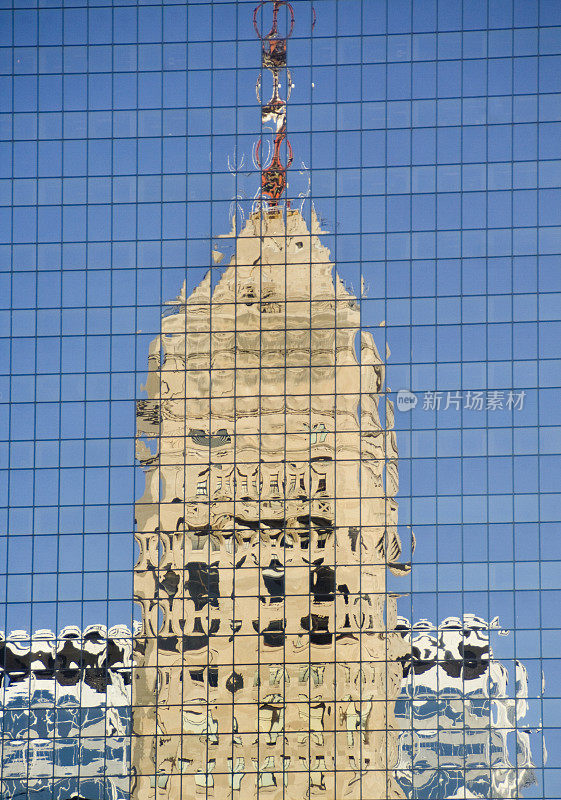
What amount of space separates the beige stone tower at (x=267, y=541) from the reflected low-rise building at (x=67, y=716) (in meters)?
0.38

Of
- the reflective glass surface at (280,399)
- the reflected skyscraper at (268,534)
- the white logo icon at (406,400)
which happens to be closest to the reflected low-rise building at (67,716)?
the reflective glass surface at (280,399)

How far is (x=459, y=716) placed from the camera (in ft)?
51.0

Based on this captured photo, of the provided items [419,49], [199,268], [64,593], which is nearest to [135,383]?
[199,268]

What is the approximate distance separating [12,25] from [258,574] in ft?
35.0

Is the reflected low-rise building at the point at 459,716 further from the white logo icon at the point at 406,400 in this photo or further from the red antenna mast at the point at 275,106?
the red antenna mast at the point at 275,106

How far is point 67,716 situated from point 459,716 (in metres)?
6.48

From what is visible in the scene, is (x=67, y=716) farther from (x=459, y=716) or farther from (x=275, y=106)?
(x=275, y=106)

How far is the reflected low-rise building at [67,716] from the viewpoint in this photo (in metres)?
15.8

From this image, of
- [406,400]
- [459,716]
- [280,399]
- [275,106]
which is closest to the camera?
[459,716]

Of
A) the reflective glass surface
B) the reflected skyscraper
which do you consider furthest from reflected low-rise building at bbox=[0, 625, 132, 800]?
the reflected skyscraper

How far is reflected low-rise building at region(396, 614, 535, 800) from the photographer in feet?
50.6

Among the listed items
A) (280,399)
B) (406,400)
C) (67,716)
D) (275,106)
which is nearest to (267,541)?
(280,399)

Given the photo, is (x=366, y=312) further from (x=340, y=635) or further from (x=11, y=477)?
(x=11, y=477)

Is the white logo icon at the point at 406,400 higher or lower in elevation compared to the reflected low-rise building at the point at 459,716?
higher
